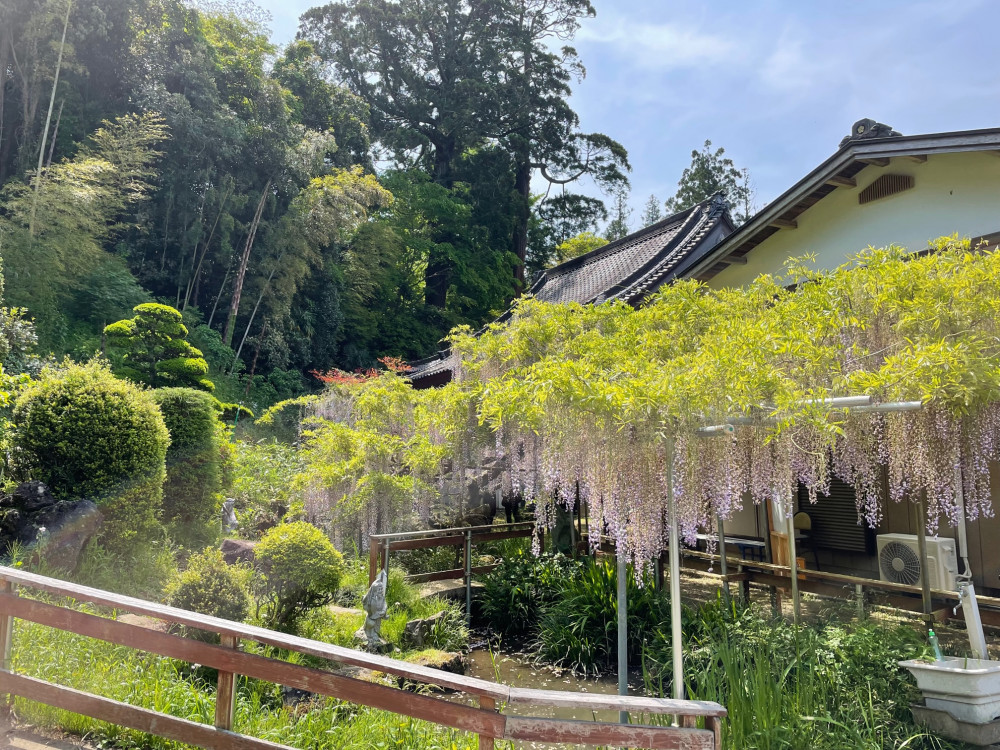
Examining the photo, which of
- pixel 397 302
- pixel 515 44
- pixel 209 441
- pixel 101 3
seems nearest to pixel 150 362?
pixel 209 441

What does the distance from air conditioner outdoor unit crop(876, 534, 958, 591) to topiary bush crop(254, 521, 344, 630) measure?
16.4ft

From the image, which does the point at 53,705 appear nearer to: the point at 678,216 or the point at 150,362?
the point at 150,362

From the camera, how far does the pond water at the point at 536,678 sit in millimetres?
5313

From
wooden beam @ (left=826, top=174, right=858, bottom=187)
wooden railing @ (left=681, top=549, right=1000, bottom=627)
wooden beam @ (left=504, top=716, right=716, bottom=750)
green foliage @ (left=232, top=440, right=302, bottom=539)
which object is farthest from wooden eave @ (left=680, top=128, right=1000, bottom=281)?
green foliage @ (left=232, top=440, right=302, bottom=539)

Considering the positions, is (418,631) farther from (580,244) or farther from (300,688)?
(580,244)

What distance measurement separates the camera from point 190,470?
7914 millimetres

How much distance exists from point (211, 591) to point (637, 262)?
9.74m

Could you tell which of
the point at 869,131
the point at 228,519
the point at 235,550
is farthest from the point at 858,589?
the point at 228,519

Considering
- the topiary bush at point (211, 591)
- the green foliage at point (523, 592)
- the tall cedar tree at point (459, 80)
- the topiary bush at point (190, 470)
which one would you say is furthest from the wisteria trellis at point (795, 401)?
the tall cedar tree at point (459, 80)

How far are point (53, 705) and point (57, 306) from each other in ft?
48.5

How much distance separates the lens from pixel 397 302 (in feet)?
82.3

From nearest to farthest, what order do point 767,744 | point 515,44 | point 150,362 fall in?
point 767,744
point 150,362
point 515,44

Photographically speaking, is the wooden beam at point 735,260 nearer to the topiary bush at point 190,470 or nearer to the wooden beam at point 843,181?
the wooden beam at point 843,181

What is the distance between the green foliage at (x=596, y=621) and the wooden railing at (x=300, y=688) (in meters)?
3.37
